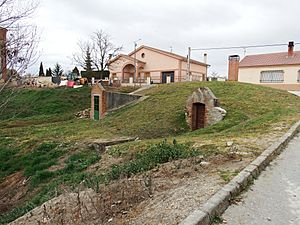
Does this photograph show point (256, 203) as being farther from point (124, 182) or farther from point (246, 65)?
point (246, 65)

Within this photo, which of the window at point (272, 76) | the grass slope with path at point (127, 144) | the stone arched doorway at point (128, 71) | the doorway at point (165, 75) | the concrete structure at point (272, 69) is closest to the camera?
the grass slope with path at point (127, 144)

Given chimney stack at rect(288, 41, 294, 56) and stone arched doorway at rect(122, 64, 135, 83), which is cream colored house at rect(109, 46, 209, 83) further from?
chimney stack at rect(288, 41, 294, 56)

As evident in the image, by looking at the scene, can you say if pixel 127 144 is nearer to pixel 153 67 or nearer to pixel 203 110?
pixel 203 110

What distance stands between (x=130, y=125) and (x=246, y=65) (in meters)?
22.5

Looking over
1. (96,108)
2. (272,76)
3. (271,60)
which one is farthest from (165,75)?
(96,108)

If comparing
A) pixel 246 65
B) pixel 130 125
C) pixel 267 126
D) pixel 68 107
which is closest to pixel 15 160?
pixel 130 125

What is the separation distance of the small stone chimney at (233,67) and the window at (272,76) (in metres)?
3.29

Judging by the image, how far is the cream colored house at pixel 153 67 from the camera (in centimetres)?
4059

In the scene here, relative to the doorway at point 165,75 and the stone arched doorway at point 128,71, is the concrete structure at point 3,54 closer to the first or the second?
the doorway at point 165,75

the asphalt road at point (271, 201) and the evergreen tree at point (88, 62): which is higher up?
the evergreen tree at point (88, 62)

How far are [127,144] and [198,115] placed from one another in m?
4.97

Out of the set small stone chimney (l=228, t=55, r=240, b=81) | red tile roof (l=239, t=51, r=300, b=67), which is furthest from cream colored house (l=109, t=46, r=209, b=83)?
red tile roof (l=239, t=51, r=300, b=67)

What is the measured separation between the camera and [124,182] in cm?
533

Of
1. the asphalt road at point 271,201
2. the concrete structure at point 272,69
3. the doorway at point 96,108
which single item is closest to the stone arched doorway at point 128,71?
the concrete structure at point 272,69
